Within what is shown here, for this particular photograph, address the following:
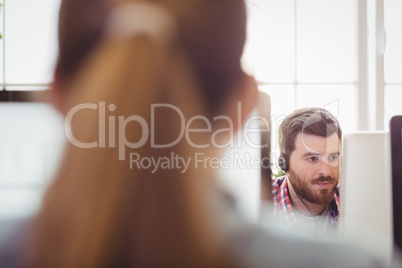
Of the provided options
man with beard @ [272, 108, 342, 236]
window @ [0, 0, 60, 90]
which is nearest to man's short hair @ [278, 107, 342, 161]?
man with beard @ [272, 108, 342, 236]

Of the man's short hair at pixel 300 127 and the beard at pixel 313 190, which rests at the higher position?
the man's short hair at pixel 300 127

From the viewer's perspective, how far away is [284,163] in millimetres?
1188

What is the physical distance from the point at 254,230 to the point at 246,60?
28.0 inches

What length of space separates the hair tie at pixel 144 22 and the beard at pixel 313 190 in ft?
1.90

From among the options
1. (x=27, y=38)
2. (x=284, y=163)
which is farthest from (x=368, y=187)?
(x=27, y=38)

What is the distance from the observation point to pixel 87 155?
3.20ft

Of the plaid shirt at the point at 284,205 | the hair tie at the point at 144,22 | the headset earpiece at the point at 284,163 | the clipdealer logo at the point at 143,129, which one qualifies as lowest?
the plaid shirt at the point at 284,205

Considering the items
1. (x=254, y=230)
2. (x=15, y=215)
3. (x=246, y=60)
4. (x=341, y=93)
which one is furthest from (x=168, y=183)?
(x=341, y=93)

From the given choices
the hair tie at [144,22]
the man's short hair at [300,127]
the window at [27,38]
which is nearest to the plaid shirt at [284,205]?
the man's short hair at [300,127]

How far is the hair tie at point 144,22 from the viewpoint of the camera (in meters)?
1.09

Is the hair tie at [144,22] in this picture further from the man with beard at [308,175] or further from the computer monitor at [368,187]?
the computer monitor at [368,187]

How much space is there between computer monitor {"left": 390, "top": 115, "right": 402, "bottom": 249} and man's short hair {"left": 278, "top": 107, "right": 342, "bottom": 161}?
64 centimetres

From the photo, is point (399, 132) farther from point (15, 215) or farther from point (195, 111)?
point (15, 215)

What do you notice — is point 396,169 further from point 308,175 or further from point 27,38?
point 27,38
